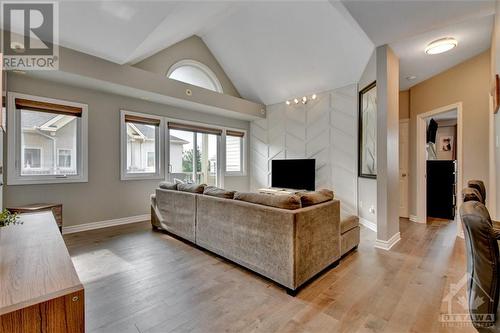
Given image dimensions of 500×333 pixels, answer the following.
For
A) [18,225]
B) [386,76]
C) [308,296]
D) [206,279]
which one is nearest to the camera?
[18,225]

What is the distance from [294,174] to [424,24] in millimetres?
3458

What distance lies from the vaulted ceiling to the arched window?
0.46 meters

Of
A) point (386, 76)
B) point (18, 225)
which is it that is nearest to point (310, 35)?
point (386, 76)

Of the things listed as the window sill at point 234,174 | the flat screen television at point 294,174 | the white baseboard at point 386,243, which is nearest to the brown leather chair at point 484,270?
the white baseboard at point 386,243

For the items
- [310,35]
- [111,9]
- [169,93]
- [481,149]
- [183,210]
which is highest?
[310,35]

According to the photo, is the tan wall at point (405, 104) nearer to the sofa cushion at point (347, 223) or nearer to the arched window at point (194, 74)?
the sofa cushion at point (347, 223)

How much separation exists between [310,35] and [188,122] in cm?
302

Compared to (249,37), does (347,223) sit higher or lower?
lower

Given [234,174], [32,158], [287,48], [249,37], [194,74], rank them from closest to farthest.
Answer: [32,158] < [287,48] < [249,37] < [194,74] < [234,174]

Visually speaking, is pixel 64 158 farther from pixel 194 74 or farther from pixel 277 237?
pixel 277 237

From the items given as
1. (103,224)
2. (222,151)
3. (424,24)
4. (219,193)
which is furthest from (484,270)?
(222,151)

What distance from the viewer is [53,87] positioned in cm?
360

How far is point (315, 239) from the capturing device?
84.9 inches

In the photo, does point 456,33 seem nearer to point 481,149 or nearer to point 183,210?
point 481,149
